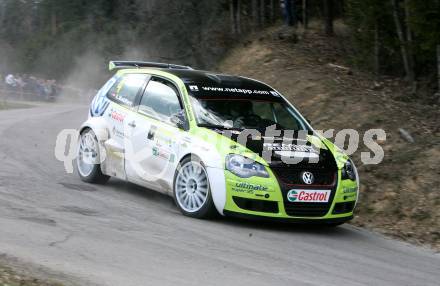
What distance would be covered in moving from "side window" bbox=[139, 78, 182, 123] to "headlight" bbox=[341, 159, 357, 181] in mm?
2182

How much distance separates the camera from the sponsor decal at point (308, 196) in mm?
7727

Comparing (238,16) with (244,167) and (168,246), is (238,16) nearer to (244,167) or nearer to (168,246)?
(244,167)

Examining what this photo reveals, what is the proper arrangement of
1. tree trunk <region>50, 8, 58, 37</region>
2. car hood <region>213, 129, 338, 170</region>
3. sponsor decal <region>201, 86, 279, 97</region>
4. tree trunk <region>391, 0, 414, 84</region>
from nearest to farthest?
1. car hood <region>213, 129, 338, 170</region>
2. sponsor decal <region>201, 86, 279, 97</region>
3. tree trunk <region>391, 0, 414, 84</region>
4. tree trunk <region>50, 8, 58, 37</region>

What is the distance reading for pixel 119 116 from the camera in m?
9.70

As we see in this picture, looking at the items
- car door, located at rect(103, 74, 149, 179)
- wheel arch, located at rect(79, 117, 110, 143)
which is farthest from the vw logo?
wheel arch, located at rect(79, 117, 110, 143)

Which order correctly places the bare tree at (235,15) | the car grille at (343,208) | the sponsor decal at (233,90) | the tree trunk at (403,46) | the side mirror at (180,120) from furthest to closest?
the bare tree at (235,15) < the tree trunk at (403,46) < the sponsor decal at (233,90) < the side mirror at (180,120) < the car grille at (343,208)

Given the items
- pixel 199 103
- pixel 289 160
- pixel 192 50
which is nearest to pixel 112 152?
pixel 199 103

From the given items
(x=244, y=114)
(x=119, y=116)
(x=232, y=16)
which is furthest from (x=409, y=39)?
(x=232, y=16)

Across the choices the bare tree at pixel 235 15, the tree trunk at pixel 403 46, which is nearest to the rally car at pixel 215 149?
the tree trunk at pixel 403 46

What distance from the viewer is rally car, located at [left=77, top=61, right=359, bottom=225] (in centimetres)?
779

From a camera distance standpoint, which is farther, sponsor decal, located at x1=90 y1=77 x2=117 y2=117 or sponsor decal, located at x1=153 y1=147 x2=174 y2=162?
sponsor decal, located at x1=90 y1=77 x2=117 y2=117

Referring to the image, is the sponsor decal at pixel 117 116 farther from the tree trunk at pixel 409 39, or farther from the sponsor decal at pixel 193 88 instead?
the tree trunk at pixel 409 39

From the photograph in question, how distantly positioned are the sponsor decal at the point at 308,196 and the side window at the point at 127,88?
300 centimetres

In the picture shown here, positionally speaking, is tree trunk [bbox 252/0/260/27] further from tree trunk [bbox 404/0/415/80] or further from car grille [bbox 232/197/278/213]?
car grille [bbox 232/197/278/213]
